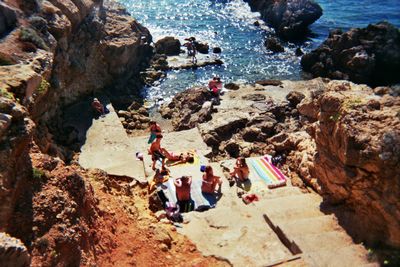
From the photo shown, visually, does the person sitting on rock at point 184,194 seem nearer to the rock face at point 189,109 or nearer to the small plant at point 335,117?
the small plant at point 335,117

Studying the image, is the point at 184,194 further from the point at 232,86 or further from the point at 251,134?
the point at 232,86

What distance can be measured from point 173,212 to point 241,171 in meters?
3.58

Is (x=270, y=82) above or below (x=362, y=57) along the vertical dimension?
below

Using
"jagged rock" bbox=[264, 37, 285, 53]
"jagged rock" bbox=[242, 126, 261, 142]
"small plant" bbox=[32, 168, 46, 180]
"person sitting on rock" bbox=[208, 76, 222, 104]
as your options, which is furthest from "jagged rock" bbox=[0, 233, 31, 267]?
"jagged rock" bbox=[264, 37, 285, 53]

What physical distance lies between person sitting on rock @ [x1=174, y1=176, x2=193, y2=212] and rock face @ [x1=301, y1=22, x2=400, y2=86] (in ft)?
64.8

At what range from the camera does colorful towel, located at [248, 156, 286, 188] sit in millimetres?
16538

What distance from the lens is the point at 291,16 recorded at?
41.1 metres

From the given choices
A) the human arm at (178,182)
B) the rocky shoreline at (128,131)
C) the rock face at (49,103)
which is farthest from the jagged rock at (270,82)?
the human arm at (178,182)

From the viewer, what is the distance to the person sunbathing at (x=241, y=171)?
16.7 meters

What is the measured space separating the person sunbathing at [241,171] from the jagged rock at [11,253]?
1027 cm

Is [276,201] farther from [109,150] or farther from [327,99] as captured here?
[109,150]

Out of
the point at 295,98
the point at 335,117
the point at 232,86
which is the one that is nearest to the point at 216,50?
the point at 232,86

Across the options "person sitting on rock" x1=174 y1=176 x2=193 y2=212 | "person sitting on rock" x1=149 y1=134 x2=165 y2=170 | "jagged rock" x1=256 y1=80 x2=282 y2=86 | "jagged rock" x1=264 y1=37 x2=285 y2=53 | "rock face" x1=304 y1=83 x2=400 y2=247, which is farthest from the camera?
"jagged rock" x1=264 y1=37 x2=285 y2=53

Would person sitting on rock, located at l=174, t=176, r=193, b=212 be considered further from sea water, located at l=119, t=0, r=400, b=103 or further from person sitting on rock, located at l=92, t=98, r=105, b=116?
sea water, located at l=119, t=0, r=400, b=103
